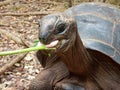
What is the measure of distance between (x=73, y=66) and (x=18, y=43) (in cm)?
221

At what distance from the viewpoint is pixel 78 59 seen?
261cm

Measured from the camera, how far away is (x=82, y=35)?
284cm

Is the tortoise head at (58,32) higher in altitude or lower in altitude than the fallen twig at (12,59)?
higher

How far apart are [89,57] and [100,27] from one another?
0.32 m

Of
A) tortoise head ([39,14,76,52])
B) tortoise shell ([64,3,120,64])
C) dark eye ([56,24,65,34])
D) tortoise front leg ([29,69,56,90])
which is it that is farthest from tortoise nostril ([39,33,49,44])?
tortoise front leg ([29,69,56,90])

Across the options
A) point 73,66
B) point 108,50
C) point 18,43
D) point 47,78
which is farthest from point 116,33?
point 18,43

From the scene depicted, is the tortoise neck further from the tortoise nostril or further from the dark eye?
the tortoise nostril

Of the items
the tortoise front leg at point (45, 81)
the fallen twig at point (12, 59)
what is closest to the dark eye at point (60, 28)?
the tortoise front leg at point (45, 81)

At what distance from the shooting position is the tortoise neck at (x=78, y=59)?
2422mm

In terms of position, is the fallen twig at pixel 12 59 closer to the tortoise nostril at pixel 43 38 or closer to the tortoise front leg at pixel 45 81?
the tortoise front leg at pixel 45 81

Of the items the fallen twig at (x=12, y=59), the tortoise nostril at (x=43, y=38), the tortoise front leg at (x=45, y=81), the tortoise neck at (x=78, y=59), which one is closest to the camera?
the tortoise nostril at (x=43, y=38)

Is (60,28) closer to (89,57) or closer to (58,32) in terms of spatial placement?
(58,32)

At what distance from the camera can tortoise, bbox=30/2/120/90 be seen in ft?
8.75

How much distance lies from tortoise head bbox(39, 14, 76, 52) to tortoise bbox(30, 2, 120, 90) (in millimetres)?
→ 90
